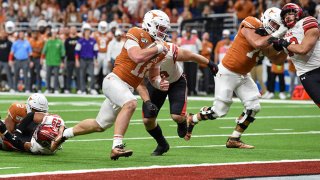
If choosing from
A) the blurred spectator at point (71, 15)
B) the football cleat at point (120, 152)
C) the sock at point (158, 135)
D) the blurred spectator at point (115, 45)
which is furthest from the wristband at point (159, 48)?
the blurred spectator at point (71, 15)

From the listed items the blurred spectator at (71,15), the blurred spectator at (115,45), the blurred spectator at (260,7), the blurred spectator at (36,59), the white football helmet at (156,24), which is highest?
the white football helmet at (156,24)

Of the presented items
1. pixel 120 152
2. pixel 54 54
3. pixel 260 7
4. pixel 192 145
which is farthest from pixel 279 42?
pixel 54 54

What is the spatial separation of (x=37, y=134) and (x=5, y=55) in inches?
701

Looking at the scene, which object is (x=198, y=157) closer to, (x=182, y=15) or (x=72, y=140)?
(x=72, y=140)

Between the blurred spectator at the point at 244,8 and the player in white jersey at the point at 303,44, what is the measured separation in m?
16.4

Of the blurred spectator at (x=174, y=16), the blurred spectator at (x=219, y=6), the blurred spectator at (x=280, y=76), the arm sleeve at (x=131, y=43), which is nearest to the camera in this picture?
the arm sleeve at (x=131, y=43)

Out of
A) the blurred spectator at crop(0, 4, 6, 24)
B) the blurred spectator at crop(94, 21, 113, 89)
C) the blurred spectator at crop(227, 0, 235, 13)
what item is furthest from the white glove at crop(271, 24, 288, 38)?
the blurred spectator at crop(0, 4, 6, 24)

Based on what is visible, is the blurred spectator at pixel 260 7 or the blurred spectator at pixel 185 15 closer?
the blurred spectator at pixel 260 7

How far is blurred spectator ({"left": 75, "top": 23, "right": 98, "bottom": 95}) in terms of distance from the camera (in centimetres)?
2692

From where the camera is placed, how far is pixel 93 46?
26969 mm

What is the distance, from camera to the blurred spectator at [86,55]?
2692 centimetres

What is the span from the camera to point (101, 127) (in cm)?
1055

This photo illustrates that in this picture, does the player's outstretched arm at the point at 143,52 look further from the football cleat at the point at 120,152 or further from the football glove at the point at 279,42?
the football glove at the point at 279,42

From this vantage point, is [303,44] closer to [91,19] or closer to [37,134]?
[37,134]
